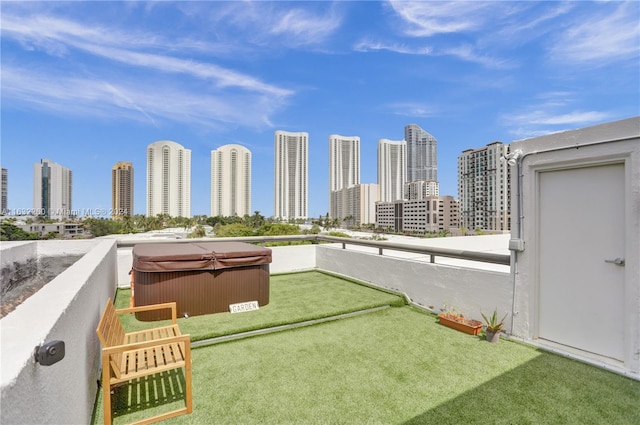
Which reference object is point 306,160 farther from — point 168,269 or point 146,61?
point 168,269

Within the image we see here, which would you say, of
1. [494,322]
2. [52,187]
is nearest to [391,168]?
[52,187]

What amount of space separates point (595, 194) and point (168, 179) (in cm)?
8683

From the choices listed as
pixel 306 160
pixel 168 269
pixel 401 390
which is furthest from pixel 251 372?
pixel 306 160

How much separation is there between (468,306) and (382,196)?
4043 inches

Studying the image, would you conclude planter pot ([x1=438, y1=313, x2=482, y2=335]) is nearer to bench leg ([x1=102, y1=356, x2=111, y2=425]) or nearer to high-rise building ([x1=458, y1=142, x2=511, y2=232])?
bench leg ([x1=102, y1=356, x2=111, y2=425])

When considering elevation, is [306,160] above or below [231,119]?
above

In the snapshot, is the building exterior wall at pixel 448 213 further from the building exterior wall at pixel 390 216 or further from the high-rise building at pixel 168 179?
the high-rise building at pixel 168 179

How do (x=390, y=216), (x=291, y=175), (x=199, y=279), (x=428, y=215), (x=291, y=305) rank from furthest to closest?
(x=390, y=216) < (x=291, y=175) < (x=428, y=215) < (x=291, y=305) < (x=199, y=279)

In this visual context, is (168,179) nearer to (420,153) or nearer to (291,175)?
(291,175)

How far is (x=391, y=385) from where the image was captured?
262cm

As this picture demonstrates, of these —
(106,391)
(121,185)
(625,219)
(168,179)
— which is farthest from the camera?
(121,185)

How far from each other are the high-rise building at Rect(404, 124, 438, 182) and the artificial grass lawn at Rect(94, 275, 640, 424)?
12503 centimetres

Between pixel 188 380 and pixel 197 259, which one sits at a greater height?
pixel 197 259

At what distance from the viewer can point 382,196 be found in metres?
105
